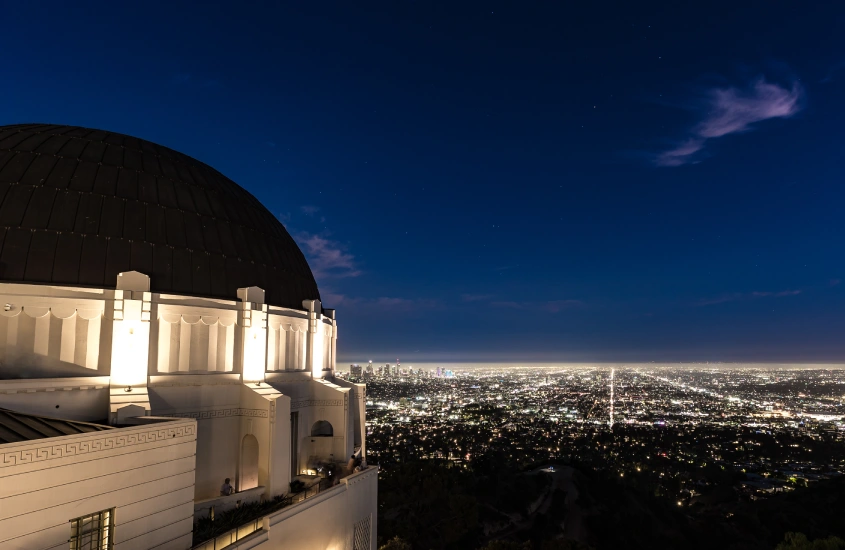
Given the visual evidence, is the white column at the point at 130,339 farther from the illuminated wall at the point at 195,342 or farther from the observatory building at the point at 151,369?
the illuminated wall at the point at 195,342

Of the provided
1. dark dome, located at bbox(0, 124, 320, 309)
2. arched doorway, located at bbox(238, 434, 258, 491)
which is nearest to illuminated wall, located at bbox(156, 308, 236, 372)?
dark dome, located at bbox(0, 124, 320, 309)

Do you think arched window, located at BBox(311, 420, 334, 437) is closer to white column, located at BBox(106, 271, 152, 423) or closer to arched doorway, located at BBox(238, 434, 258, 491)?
arched doorway, located at BBox(238, 434, 258, 491)

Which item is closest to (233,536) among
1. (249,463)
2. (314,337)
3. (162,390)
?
(249,463)

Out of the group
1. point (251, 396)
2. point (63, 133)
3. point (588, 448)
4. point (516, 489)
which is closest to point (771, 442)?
point (588, 448)

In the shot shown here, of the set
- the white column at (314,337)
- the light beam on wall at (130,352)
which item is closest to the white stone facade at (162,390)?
the light beam on wall at (130,352)

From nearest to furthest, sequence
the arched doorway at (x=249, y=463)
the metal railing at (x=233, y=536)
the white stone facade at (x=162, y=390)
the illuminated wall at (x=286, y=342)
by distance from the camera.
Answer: the white stone facade at (x=162, y=390)
the metal railing at (x=233, y=536)
the arched doorway at (x=249, y=463)
the illuminated wall at (x=286, y=342)
